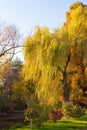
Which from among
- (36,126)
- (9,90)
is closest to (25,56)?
(36,126)

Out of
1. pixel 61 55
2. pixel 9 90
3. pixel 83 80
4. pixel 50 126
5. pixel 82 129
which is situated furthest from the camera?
pixel 9 90

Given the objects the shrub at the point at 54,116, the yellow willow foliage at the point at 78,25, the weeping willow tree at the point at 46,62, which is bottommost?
the shrub at the point at 54,116

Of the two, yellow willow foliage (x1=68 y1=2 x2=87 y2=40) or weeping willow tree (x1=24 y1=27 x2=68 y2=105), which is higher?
yellow willow foliage (x1=68 y1=2 x2=87 y2=40)

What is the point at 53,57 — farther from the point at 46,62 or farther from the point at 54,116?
the point at 54,116

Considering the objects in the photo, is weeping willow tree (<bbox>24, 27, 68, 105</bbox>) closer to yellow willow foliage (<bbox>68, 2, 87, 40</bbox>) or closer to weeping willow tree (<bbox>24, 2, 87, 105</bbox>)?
weeping willow tree (<bbox>24, 2, 87, 105</bbox>)

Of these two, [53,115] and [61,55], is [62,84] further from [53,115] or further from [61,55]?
[53,115]

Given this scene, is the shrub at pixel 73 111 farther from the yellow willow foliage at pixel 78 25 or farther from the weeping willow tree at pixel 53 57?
the yellow willow foliage at pixel 78 25

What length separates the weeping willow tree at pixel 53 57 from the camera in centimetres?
2303

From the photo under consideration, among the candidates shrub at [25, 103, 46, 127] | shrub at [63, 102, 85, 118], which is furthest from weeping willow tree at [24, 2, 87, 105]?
shrub at [25, 103, 46, 127]

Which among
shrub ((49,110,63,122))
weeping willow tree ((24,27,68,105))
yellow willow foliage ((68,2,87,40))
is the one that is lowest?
shrub ((49,110,63,122))

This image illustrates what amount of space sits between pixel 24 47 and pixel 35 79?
2.71m

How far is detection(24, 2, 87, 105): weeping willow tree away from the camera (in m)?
23.0

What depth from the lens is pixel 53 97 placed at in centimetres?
2383

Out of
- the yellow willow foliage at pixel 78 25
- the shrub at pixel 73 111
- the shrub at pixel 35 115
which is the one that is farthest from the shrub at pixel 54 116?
the yellow willow foliage at pixel 78 25
